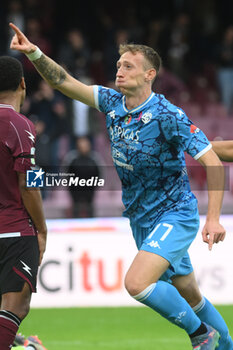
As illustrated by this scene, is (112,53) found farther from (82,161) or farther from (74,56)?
(82,161)

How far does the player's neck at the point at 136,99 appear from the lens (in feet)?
19.6

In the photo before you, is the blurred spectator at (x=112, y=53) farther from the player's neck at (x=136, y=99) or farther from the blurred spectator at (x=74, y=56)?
the player's neck at (x=136, y=99)

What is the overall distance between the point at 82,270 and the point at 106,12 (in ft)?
28.6

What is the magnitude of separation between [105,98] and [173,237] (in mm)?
1222

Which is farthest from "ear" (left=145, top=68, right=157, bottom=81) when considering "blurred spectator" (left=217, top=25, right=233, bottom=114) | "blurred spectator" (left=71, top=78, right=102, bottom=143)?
"blurred spectator" (left=217, top=25, right=233, bottom=114)

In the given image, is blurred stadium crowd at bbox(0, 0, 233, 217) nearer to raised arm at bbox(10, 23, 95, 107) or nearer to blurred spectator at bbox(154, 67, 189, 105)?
blurred spectator at bbox(154, 67, 189, 105)

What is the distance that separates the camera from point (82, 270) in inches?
389

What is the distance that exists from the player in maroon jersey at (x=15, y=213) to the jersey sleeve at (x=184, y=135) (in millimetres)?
1004

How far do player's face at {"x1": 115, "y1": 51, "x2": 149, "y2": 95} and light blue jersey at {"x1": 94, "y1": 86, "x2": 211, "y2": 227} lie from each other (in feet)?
0.44

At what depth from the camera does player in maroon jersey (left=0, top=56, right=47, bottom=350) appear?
17.2 ft

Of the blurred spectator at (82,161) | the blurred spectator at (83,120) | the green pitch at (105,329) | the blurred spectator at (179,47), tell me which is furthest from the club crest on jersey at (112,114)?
the blurred spectator at (179,47)

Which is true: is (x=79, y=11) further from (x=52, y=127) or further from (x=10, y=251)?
(x=10, y=251)

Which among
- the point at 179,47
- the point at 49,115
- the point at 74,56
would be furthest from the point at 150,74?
the point at 179,47

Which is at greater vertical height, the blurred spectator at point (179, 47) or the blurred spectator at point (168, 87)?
the blurred spectator at point (179, 47)
